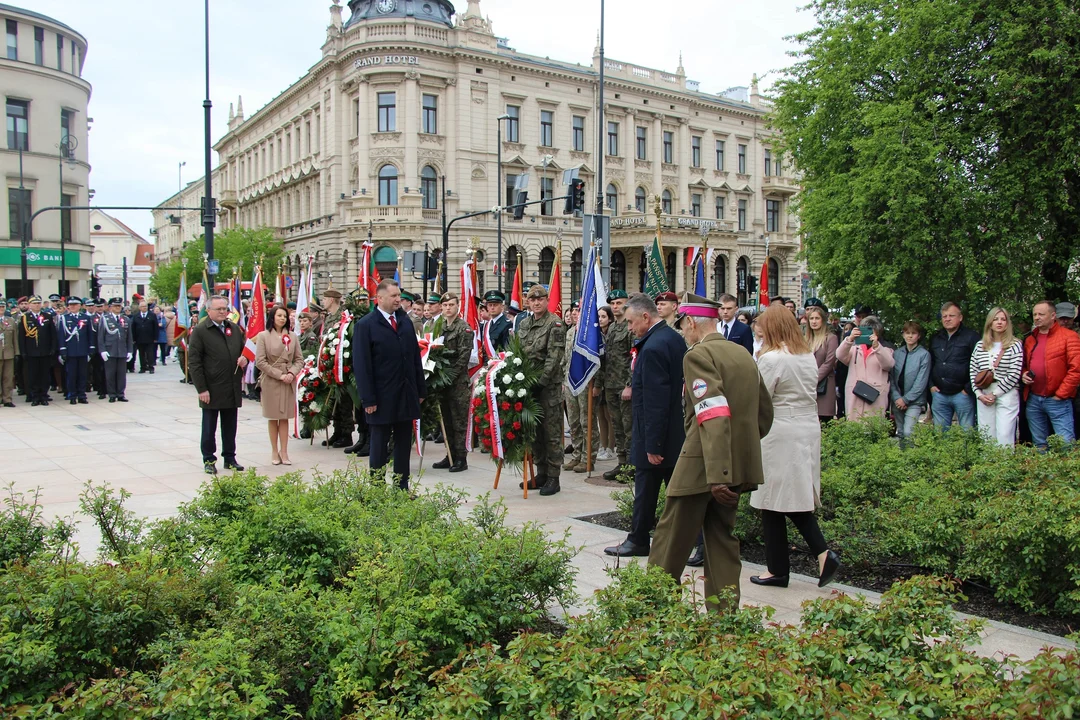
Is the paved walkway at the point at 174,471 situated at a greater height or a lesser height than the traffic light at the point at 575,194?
lesser

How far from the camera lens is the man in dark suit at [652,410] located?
6125mm

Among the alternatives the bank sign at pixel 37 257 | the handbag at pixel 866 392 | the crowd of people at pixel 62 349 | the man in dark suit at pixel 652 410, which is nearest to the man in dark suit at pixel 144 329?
the crowd of people at pixel 62 349

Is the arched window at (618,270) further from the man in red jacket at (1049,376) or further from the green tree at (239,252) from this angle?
the man in red jacket at (1049,376)

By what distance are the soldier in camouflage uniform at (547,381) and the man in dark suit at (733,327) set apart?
1.97m

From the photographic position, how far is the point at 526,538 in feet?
15.8

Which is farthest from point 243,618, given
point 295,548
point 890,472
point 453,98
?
point 453,98

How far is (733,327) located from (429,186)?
44.6 metres

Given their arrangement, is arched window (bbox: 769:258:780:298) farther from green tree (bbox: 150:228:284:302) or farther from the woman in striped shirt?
the woman in striped shirt

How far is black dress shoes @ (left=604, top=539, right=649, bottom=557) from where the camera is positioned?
658 cm

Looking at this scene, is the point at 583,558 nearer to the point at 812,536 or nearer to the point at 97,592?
the point at 812,536

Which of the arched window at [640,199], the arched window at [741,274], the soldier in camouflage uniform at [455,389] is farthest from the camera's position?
the arched window at [741,274]

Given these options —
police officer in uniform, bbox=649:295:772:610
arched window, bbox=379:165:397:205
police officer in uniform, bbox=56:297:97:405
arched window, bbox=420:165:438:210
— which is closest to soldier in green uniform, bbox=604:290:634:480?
police officer in uniform, bbox=649:295:772:610

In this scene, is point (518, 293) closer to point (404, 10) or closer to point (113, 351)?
point (113, 351)

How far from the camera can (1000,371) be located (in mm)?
9422
